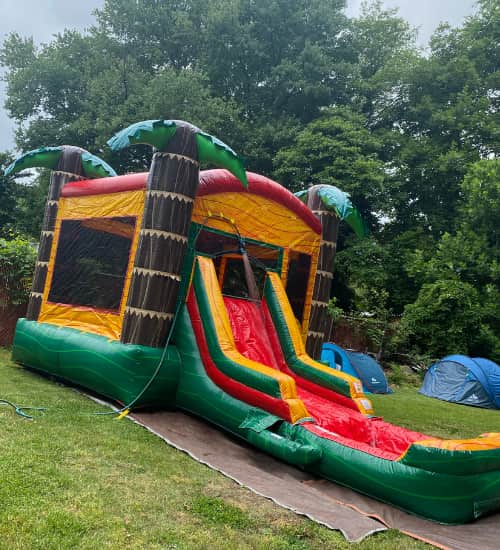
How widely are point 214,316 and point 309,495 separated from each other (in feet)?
6.92

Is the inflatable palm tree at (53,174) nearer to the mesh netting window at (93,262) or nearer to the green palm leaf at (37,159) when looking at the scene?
the green palm leaf at (37,159)

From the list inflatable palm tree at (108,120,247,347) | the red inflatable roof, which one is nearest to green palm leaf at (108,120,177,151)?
inflatable palm tree at (108,120,247,347)

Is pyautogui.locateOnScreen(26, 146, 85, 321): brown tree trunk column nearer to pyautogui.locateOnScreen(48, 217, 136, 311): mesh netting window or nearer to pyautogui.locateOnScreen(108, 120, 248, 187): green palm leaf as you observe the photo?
pyautogui.locateOnScreen(48, 217, 136, 311): mesh netting window

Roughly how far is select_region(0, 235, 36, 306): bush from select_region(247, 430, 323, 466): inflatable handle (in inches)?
235

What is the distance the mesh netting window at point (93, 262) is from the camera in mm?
5707

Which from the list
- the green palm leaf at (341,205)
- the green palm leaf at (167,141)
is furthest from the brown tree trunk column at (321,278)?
the green palm leaf at (167,141)

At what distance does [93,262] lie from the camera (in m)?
6.18

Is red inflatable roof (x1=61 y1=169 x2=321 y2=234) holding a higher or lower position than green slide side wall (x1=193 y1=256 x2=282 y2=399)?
higher

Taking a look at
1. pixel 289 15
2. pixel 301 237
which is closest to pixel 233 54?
pixel 289 15

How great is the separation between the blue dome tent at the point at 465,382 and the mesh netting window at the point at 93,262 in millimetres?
7647

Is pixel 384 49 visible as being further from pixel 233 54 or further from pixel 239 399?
pixel 239 399

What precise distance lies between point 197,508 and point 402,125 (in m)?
17.9

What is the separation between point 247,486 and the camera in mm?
3312

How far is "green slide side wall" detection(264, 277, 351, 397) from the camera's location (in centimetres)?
518
